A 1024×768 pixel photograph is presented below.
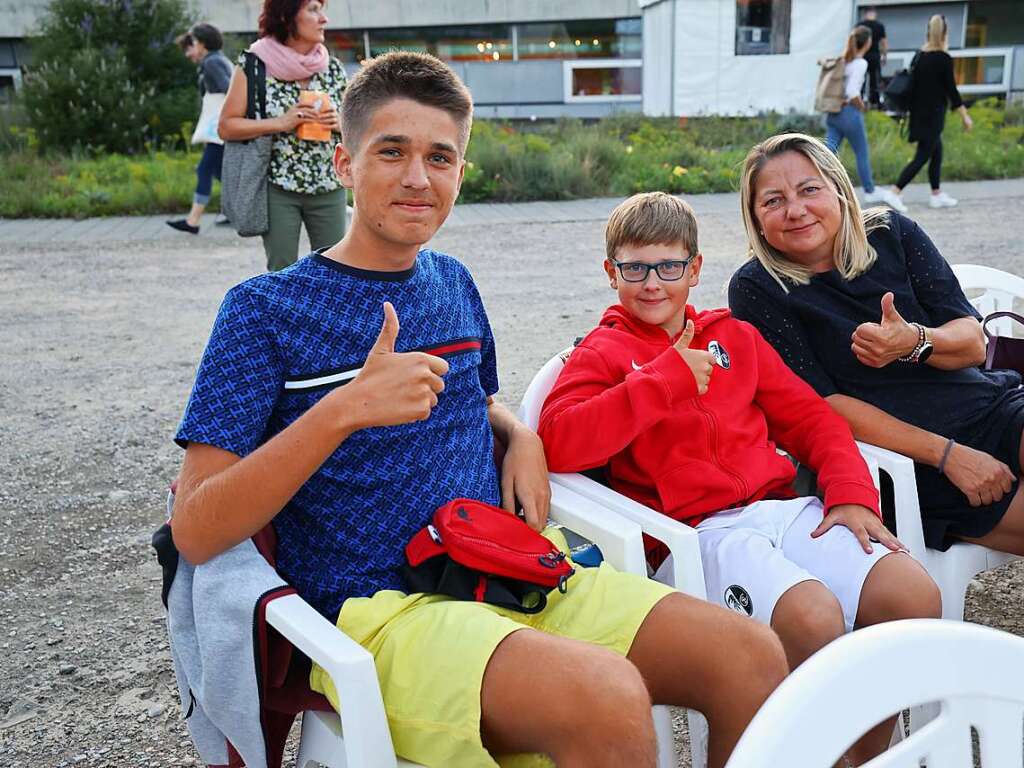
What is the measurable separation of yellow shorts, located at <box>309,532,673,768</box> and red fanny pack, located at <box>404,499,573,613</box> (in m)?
0.03

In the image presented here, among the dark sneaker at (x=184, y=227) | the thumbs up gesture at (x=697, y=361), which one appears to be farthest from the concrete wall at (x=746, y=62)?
the thumbs up gesture at (x=697, y=361)

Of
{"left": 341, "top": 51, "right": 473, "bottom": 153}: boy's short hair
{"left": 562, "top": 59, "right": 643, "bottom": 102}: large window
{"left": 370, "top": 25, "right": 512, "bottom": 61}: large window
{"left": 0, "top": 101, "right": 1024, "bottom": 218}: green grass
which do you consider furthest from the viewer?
{"left": 370, "top": 25, "right": 512, "bottom": 61}: large window

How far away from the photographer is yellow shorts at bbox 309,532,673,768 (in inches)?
67.4

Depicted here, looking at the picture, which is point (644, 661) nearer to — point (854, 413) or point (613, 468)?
point (613, 468)

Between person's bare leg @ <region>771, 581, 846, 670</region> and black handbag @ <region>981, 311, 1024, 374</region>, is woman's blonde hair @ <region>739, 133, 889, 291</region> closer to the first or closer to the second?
black handbag @ <region>981, 311, 1024, 374</region>

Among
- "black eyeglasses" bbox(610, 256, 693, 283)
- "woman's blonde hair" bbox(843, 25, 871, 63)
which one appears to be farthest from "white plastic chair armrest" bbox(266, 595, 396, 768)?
"woman's blonde hair" bbox(843, 25, 871, 63)

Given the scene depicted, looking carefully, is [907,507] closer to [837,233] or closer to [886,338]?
[886,338]

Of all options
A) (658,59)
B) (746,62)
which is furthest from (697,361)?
(658,59)

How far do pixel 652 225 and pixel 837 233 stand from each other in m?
0.59

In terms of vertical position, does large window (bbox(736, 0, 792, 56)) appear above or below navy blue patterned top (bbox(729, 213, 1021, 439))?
above

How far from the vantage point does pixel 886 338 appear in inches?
103

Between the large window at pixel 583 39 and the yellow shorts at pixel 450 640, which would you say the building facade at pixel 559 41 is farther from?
the yellow shorts at pixel 450 640

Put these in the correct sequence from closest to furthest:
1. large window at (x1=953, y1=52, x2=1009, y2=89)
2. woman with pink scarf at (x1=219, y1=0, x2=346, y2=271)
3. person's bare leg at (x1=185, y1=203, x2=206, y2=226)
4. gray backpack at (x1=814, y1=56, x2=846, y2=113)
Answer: woman with pink scarf at (x1=219, y1=0, x2=346, y2=271), person's bare leg at (x1=185, y1=203, x2=206, y2=226), gray backpack at (x1=814, y1=56, x2=846, y2=113), large window at (x1=953, y1=52, x2=1009, y2=89)

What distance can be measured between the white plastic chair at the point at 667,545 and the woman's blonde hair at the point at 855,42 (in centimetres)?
1020
